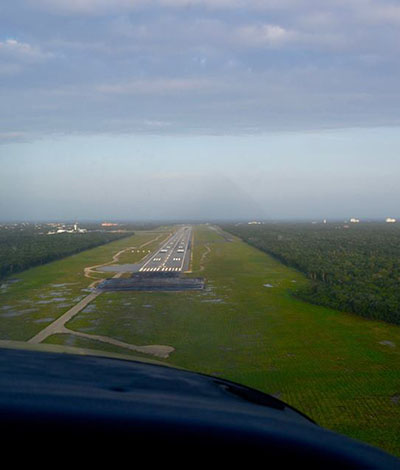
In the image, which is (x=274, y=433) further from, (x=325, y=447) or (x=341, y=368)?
(x=341, y=368)

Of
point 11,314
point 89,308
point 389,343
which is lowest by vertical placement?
point 11,314

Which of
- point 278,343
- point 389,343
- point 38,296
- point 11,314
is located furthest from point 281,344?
point 38,296

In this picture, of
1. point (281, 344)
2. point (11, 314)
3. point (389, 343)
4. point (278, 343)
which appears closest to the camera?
point (281, 344)

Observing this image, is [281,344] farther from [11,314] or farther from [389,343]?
[11,314]

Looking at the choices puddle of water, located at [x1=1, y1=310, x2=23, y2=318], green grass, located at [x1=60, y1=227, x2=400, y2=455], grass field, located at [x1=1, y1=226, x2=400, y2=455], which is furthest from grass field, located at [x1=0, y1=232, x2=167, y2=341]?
green grass, located at [x1=60, y1=227, x2=400, y2=455]

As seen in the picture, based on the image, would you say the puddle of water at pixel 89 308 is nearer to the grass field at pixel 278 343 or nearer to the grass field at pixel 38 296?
the grass field at pixel 278 343

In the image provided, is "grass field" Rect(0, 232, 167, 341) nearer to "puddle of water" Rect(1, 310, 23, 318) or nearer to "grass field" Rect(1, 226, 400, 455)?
"puddle of water" Rect(1, 310, 23, 318)

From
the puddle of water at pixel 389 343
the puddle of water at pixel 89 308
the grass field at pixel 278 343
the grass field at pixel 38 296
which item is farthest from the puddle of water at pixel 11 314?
the puddle of water at pixel 389 343
